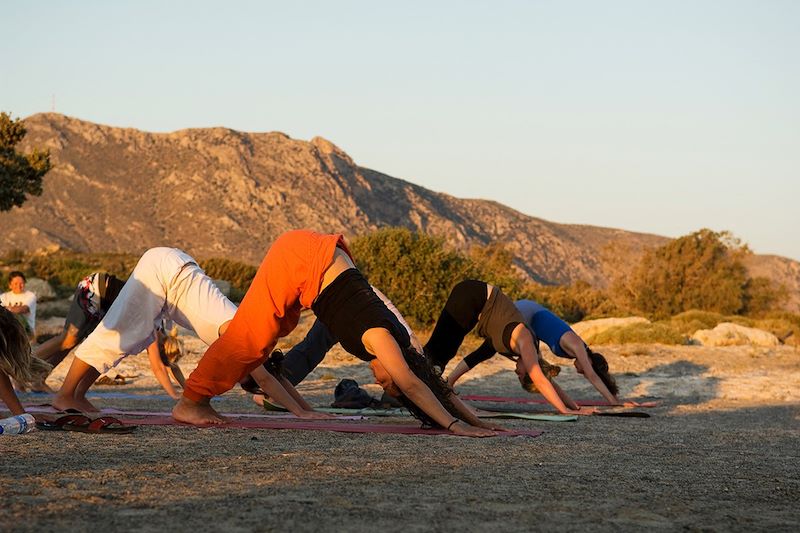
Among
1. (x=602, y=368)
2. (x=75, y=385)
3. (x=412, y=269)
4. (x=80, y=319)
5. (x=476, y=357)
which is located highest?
(x=412, y=269)

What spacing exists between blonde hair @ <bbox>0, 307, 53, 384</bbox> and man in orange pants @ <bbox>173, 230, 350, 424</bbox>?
1.13 metres

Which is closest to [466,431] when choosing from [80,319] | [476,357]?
[476,357]

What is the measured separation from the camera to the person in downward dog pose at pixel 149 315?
8.59 metres

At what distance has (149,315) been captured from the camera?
8.73m

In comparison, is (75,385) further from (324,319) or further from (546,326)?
(546,326)

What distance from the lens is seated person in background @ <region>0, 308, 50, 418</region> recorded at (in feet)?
22.5

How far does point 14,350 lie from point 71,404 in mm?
2003

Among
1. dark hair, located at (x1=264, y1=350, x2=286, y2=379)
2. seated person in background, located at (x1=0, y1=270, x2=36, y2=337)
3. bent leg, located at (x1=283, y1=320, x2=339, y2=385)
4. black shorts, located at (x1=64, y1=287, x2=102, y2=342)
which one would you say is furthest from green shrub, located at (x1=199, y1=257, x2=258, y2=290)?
dark hair, located at (x1=264, y1=350, x2=286, y2=379)

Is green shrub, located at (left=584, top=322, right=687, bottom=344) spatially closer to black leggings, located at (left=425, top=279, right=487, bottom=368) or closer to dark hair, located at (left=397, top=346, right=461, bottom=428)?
black leggings, located at (left=425, top=279, right=487, bottom=368)

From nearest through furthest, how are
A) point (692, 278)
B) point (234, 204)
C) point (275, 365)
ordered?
point (275, 365) < point (692, 278) < point (234, 204)

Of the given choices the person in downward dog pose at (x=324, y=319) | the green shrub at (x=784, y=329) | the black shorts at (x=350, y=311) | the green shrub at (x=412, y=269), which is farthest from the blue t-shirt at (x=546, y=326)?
the green shrub at (x=784, y=329)

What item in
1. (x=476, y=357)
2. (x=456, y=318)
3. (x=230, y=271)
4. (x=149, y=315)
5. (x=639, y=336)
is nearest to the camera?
(x=149, y=315)

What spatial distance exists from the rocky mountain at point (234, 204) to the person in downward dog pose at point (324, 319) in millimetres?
71587

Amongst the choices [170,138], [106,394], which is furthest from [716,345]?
[170,138]
